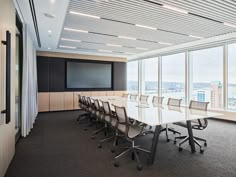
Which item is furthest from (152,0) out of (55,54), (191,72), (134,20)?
(55,54)

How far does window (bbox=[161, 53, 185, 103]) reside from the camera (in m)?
7.70

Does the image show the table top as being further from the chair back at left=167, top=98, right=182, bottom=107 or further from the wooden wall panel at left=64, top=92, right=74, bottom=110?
the wooden wall panel at left=64, top=92, right=74, bottom=110

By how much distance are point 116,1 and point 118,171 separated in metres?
3.16

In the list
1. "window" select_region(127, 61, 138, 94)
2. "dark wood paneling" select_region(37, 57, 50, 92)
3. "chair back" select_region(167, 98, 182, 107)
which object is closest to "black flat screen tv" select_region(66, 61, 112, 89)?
"dark wood paneling" select_region(37, 57, 50, 92)

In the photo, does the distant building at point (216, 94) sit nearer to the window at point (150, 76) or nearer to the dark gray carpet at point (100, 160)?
the dark gray carpet at point (100, 160)

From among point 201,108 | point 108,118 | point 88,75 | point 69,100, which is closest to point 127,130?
point 108,118

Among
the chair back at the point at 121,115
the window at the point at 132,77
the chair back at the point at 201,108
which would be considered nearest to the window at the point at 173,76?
the window at the point at 132,77

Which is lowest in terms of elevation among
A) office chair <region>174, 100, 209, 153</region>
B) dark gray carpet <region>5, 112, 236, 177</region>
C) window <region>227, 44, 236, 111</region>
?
dark gray carpet <region>5, 112, 236, 177</region>

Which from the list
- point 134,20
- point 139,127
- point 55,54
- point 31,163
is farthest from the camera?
point 55,54

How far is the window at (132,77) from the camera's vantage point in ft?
35.0

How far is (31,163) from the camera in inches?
109

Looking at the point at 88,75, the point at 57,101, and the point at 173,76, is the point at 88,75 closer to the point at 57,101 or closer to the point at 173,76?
the point at 57,101

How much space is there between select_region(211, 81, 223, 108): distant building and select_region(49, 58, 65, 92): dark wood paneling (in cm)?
705

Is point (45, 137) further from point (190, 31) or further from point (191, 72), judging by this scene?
point (191, 72)
